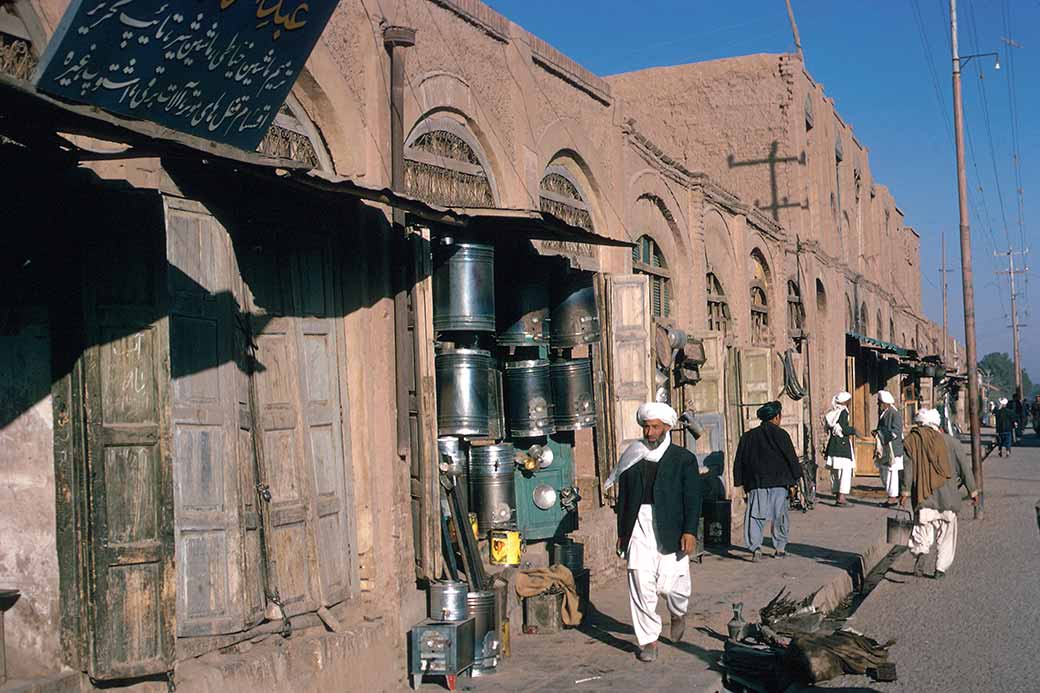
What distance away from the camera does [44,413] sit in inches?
213

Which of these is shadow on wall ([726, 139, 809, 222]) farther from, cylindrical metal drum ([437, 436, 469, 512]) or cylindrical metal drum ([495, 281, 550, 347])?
cylindrical metal drum ([437, 436, 469, 512])

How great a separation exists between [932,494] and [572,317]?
4.73m

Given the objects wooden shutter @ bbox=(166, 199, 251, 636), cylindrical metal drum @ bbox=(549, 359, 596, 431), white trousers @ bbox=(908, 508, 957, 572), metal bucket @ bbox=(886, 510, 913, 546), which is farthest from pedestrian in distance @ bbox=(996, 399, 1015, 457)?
wooden shutter @ bbox=(166, 199, 251, 636)

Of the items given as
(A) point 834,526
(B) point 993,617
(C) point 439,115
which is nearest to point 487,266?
(C) point 439,115

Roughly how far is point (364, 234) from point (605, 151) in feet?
18.5

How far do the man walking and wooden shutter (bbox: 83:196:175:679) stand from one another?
8342 mm

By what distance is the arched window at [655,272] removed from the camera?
14398 mm

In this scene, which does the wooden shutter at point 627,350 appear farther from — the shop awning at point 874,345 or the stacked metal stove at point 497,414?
the shop awning at point 874,345

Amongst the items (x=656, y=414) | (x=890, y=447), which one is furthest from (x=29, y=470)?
(x=890, y=447)

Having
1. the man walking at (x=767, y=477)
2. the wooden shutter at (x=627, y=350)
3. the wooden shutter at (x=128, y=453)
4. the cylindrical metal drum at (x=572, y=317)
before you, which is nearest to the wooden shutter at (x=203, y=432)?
the wooden shutter at (x=128, y=453)

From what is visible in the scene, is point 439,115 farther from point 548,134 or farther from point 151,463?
point 151,463

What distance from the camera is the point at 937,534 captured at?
12.8 metres

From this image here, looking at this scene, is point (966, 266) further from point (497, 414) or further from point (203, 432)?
point (203, 432)

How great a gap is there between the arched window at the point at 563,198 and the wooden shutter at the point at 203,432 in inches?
204
